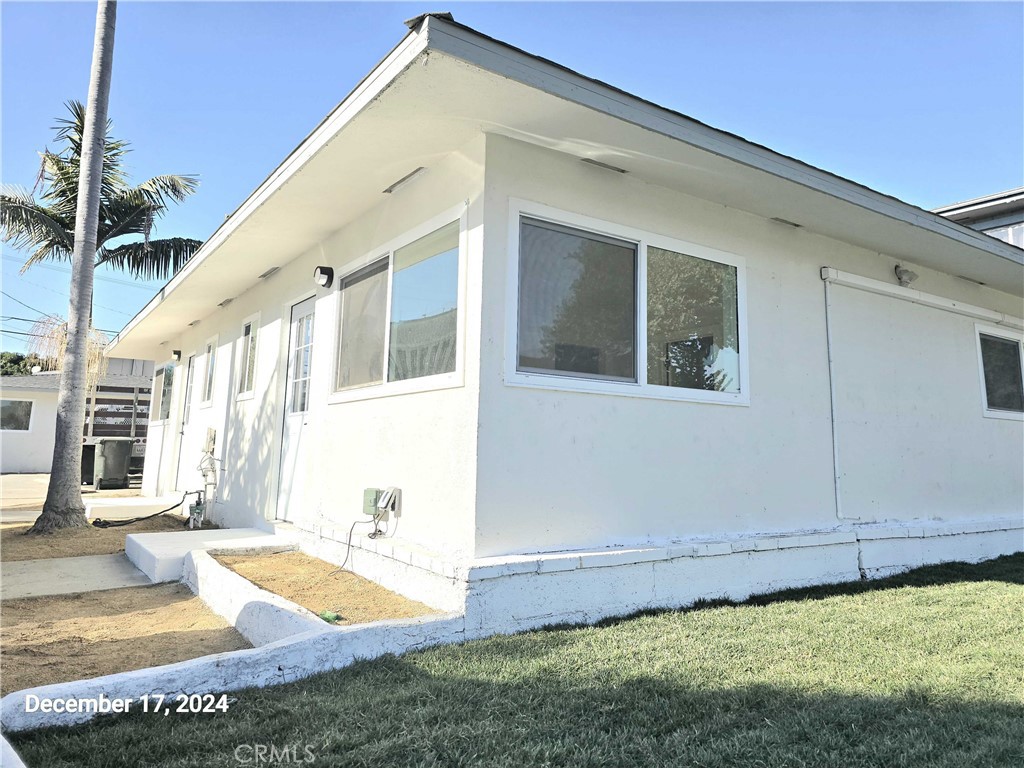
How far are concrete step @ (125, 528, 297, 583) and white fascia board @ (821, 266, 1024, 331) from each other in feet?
18.4

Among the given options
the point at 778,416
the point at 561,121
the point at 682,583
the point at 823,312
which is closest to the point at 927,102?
the point at 823,312

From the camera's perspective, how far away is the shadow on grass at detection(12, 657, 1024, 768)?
2.13m

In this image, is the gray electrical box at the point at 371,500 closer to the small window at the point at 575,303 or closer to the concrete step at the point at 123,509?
the small window at the point at 575,303

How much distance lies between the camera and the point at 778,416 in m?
5.18

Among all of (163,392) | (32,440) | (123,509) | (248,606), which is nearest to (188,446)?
(123,509)

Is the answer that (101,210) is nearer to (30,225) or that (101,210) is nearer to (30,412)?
(30,225)

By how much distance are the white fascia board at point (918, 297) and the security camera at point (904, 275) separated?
2.7 inches

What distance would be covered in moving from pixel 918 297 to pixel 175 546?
7786 millimetres

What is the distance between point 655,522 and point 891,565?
2.85 m

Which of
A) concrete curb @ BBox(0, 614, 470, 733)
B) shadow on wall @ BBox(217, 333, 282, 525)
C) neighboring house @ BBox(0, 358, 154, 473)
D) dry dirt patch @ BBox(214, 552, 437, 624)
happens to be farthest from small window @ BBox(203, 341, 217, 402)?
neighboring house @ BBox(0, 358, 154, 473)

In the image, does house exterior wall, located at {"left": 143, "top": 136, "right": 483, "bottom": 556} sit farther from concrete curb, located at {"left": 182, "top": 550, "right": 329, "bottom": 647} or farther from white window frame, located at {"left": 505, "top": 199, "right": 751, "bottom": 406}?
concrete curb, located at {"left": 182, "top": 550, "right": 329, "bottom": 647}

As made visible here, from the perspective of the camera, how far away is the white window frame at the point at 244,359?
7.77 metres

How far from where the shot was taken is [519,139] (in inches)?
158

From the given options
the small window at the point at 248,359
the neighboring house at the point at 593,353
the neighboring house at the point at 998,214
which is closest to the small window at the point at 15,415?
the small window at the point at 248,359
